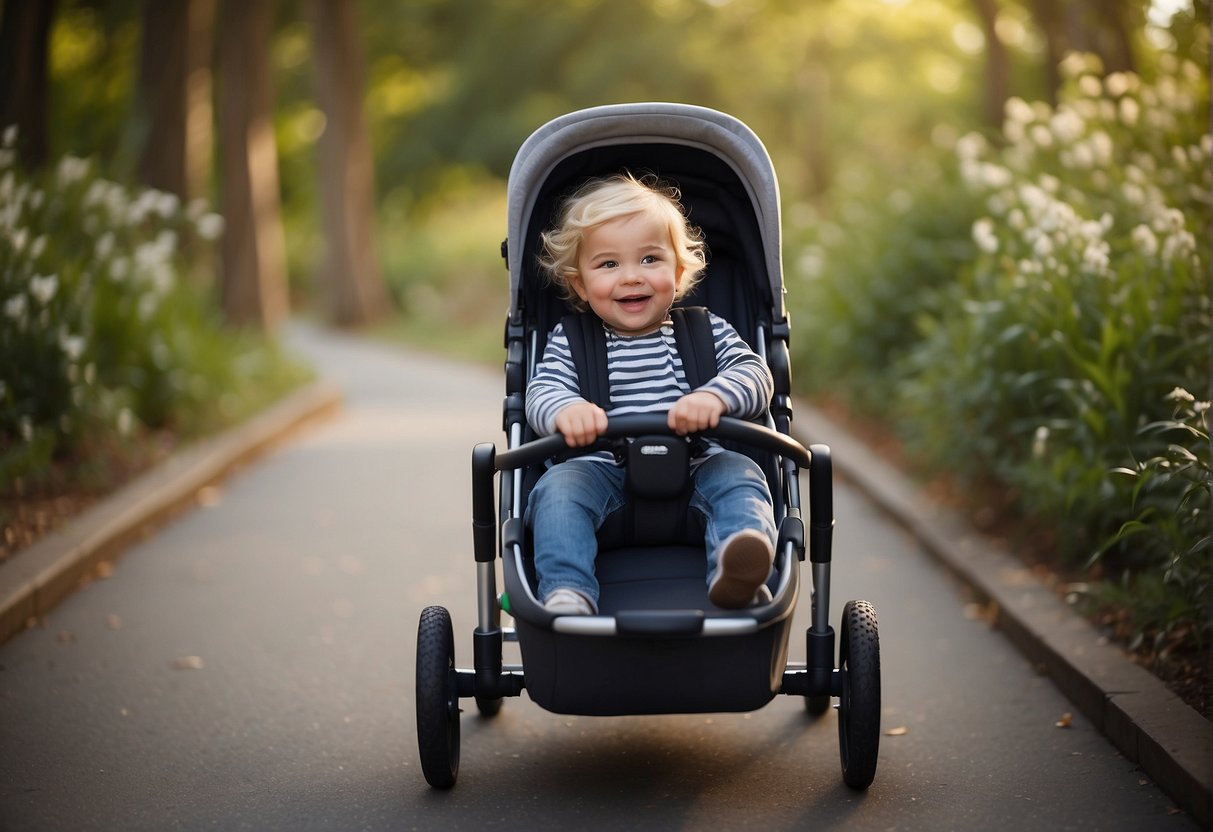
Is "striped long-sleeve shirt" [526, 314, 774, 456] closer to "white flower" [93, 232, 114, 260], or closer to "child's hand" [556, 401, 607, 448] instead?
"child's hand" [556, 401, 607, 448]

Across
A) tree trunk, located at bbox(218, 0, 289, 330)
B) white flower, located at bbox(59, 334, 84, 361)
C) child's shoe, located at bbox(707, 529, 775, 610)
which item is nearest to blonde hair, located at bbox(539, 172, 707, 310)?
child's shoe, located at bbox(707, 529, 775, 610)

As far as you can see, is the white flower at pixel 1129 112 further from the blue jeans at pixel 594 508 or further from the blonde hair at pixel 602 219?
the blue jeans at pixel 594 508

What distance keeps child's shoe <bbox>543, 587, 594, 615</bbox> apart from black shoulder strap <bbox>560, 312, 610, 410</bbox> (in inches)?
31.2

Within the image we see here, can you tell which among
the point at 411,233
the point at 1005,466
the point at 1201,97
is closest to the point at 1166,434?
the point at 1005,466

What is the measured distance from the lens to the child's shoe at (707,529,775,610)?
3.83m

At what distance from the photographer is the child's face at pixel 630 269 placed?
453 cm

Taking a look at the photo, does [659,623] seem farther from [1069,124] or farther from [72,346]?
[1069,124]

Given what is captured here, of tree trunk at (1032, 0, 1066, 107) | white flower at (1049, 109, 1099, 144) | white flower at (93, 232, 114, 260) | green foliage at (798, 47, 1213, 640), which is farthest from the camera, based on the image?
tree trunk at (1032, 0, 1066, 107)

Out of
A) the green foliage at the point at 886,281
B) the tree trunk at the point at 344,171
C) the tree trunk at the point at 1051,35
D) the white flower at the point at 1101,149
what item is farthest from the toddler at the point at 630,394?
the tree trunk at the point at 344,171

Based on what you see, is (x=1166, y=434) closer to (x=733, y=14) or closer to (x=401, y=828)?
(x=401, y=828)

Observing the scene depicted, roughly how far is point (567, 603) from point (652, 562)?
460 mm

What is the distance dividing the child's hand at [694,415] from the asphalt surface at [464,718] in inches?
45.7

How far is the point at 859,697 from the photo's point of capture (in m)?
4.13

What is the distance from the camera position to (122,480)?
8938 mm
